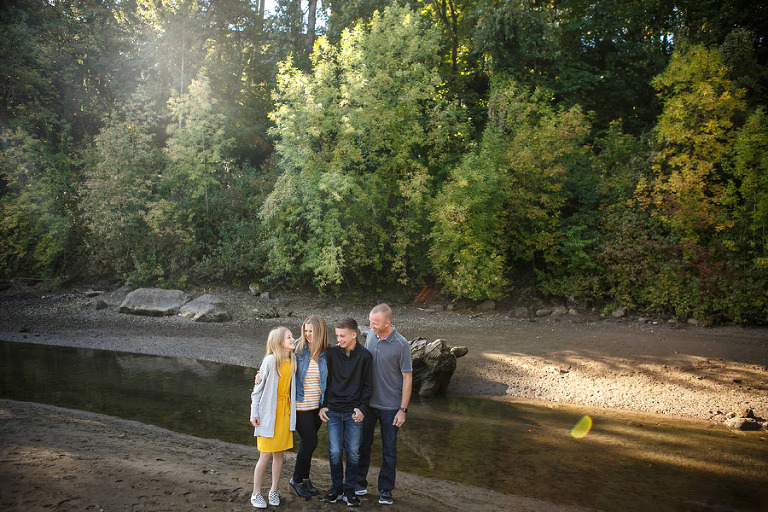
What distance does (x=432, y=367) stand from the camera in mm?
10430

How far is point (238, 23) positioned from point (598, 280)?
26.7 metres

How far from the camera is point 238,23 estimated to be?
31.4 meters

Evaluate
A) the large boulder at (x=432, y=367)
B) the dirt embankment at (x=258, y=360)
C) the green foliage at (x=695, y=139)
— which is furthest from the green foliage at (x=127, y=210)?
the green foliage at (x=695, y=139)

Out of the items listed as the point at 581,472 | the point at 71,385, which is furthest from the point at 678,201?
the point at 71,385

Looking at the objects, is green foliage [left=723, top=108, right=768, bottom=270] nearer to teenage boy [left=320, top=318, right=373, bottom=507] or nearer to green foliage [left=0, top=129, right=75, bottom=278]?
teenage boy [left=320, top=318, right=373, bottom=507]

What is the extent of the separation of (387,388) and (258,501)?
64.0 inches

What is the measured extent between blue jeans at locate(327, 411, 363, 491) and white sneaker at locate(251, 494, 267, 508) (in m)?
0.69

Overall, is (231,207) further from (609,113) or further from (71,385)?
(609,113)

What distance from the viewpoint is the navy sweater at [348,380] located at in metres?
4.91

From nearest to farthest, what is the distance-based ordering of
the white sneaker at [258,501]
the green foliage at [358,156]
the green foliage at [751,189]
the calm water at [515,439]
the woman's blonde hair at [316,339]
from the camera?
the white sneaker at [258,501] < the woman's blonde hair at [316,339] < the calm water at [515,439] < the green foliage at [751,189] < the green foliage at [358,156]

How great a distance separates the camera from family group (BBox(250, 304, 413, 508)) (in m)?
4.77

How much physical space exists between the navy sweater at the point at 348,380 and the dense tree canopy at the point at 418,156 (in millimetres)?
13271

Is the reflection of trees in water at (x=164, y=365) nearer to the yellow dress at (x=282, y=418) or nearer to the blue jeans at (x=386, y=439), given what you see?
the yellow dress at (x=282, y=418)

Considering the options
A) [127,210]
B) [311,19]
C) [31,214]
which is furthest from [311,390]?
[311,19]
